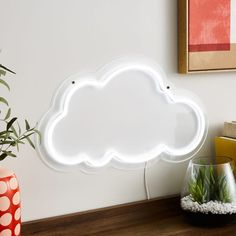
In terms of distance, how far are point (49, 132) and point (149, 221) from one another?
416 millimetres

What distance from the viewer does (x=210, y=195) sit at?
1322mm

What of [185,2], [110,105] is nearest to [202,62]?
[185,2]

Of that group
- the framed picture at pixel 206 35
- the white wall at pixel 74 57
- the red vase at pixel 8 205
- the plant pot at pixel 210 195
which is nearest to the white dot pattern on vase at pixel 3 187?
the red vase at pixel 8 205

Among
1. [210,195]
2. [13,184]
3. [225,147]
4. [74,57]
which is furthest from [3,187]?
[225,147]

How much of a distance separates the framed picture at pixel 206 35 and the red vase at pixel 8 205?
661 mm

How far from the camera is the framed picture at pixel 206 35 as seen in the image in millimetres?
1410

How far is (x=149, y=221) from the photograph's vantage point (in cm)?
138

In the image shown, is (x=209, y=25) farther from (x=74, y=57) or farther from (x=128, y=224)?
(x=128, y=224)

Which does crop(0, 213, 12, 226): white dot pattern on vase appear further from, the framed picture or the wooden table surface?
the framed picture

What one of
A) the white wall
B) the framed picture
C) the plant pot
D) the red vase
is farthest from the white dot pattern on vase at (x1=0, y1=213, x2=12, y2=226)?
the framed picture

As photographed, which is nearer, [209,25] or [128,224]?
[128,224]

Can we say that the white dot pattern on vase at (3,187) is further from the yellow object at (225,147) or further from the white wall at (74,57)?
the yellow object at (225,147)

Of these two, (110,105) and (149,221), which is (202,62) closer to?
(110,105)

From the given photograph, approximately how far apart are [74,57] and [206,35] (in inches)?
17.7
